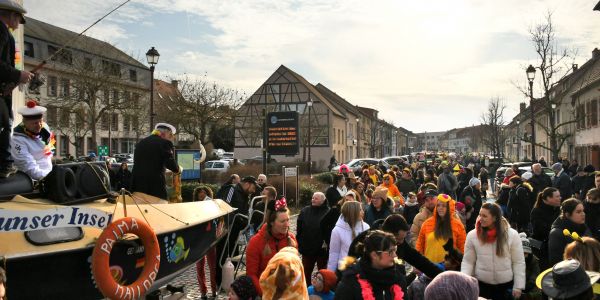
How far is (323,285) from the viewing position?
4773mm

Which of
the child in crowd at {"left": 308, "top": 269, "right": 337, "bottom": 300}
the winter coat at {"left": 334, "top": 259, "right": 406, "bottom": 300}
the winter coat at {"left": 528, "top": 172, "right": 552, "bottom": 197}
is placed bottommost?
the child in crowd at {"left": 308, "top": 269, "right": 337, "bottom": 300}

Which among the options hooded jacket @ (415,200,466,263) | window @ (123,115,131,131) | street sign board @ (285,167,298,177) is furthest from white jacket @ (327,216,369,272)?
window @ (123,115,131,131)

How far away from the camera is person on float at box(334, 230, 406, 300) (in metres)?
3.84

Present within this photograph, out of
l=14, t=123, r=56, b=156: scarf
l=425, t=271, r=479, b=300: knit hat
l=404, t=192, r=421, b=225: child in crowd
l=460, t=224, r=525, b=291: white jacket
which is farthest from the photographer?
l=404, t=192, r=421, b=225: child in crowd

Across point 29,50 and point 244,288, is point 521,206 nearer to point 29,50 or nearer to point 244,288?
point 244,288

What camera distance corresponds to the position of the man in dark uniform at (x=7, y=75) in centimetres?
456

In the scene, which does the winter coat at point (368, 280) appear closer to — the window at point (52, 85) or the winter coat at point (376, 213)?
the winter coat at point (376, 213)

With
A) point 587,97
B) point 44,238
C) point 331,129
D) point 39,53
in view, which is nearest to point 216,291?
point 44,238

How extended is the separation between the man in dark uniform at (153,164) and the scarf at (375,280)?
3428 mm

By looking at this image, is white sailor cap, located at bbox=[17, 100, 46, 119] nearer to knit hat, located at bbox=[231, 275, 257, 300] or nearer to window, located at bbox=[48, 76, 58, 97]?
knit hat, located at bbox=[231, 275, 257, 300]

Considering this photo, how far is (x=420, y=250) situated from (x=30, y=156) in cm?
469

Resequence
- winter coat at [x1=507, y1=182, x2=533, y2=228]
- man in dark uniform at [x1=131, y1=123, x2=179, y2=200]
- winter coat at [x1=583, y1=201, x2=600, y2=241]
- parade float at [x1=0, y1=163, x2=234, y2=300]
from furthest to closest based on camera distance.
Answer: winter coat at [x1=507, y1=182, x2=533, y2=228]
winter coat at [x1=583, y1=201, x2=600, y2=241]
man in dark uniform at [x1=131, y1=123, x2=179, y2=200]
parade float at [x1=0, y1=163, x2=234, y2=300]

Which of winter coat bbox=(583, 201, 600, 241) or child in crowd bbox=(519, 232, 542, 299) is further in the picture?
winter coat bbox=(583, 201, 600, 241)

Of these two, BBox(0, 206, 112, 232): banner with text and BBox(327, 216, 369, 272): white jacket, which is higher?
BBox(0, 206, 112, 232): banner with text
